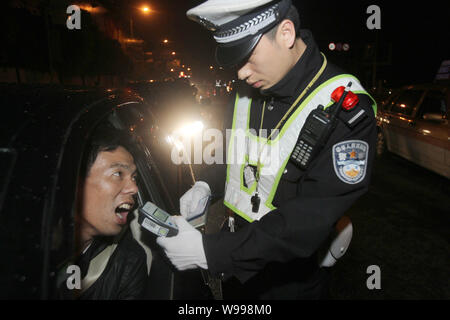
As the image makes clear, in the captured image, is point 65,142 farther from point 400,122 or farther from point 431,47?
point 431,47

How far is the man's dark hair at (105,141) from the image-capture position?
166 cm

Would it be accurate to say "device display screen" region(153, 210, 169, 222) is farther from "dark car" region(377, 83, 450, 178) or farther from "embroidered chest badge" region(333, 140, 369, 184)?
"dark car" region(377, 83, 450, 178)

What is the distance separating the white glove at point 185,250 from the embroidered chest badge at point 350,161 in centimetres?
73

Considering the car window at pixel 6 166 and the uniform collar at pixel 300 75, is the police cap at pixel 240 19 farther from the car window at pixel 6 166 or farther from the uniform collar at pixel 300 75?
the car window at pixel 6 166

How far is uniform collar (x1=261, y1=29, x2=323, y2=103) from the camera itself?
1.64 m

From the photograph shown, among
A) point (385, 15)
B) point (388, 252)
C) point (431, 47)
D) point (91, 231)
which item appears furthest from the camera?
point (431, 47)

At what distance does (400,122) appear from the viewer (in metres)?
7.35

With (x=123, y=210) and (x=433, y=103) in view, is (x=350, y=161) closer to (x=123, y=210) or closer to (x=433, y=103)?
(x=123, y=210)

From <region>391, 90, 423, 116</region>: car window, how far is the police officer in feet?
20.6

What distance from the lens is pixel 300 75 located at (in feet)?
5.39

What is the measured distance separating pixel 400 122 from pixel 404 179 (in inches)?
58.0

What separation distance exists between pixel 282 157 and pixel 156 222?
0.70m

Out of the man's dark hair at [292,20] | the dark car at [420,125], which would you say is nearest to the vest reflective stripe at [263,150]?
the man's dark hair at [292,20]

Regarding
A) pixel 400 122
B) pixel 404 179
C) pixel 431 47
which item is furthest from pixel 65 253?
pixel 431 47
